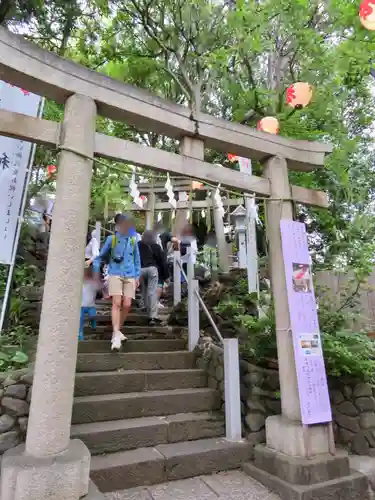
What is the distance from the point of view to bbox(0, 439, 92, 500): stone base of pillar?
2.56 meters

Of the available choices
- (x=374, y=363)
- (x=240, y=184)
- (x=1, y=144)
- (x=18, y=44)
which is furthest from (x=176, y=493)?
(x=1, y=144)

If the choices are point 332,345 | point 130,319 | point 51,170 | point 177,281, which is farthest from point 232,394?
point 51,170

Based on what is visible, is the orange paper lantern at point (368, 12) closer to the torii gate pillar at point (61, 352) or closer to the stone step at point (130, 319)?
the torii gate pillar at point (61, 352)

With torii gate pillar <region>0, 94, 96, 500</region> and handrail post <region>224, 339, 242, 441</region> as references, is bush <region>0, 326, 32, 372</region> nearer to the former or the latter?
torii gate pillar <region>0, 94, 96, 500</region>

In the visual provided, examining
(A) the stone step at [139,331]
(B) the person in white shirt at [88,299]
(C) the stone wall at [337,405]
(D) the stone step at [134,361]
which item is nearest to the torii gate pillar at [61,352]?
(D) the stone step at [134,361]

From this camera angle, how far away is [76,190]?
10.8 ft

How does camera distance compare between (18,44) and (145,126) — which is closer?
(18,44)

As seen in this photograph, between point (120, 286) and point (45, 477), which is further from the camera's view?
point (120, 286)

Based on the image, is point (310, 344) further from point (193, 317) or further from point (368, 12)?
point (368, 12)

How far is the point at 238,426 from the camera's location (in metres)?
4.18

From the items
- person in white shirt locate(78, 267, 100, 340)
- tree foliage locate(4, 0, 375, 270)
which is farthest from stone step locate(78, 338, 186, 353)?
tree foliage locate(4, 0, 375, 270)

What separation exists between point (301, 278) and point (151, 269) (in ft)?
10.4

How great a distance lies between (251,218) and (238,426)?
12.4 ft

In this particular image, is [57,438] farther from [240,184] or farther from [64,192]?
[240,184]
